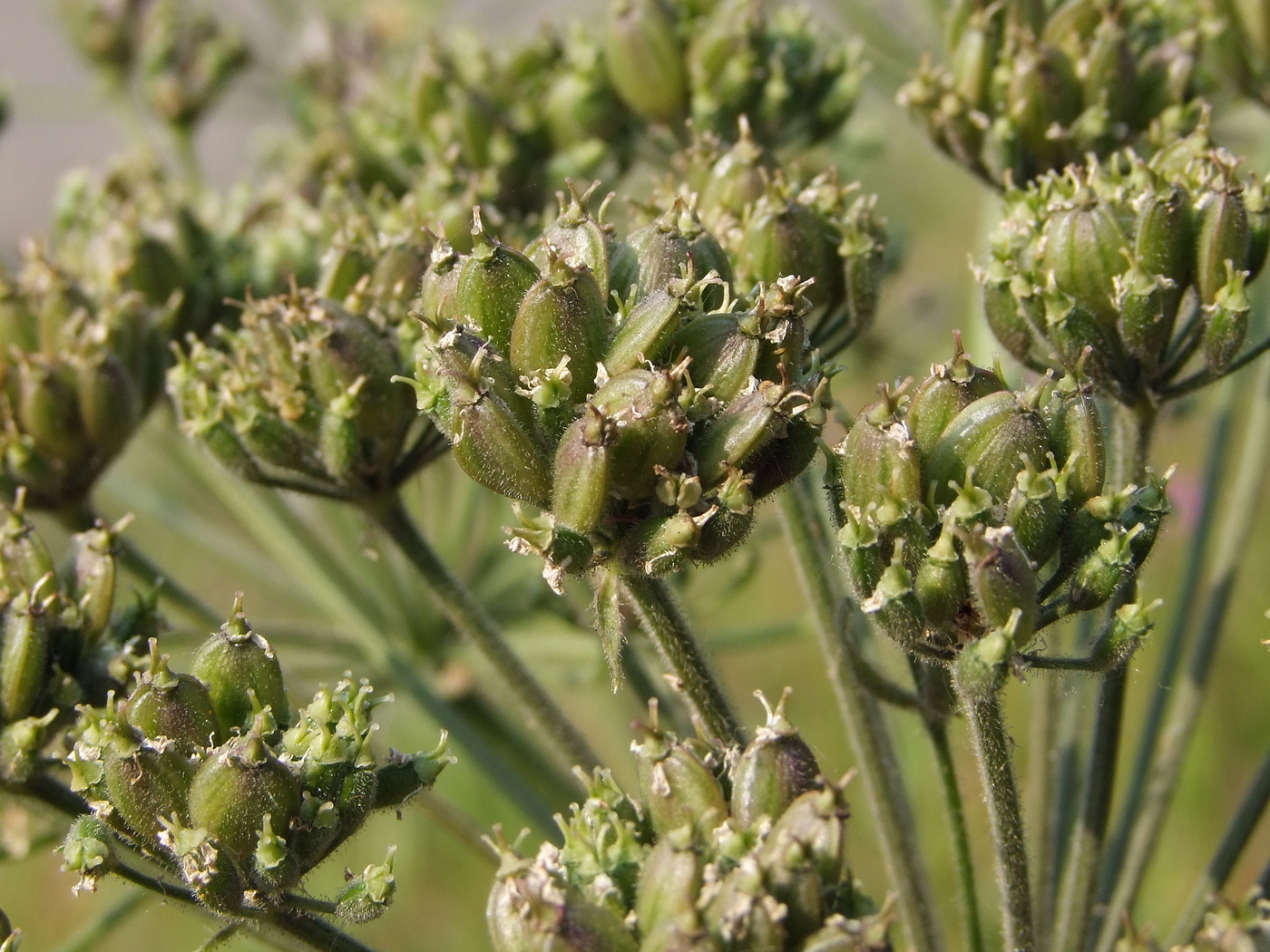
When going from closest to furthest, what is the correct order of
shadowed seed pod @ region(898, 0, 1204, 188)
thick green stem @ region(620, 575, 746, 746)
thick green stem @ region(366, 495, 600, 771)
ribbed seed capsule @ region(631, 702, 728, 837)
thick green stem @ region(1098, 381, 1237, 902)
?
ribbed seed capsule @ region(631, 702, 728, 837)
thick green stem @ region(620, 575, 746, 746)
thick green stem @ region(366, 495, 600, 771)
thick green stem @ region(1098, 381, 1237, 902)
shadowed seed pod @ region(898, 0, 1204, 188)

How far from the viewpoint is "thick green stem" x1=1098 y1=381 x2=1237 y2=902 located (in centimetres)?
478

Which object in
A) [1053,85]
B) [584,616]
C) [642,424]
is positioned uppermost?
[1053,85]

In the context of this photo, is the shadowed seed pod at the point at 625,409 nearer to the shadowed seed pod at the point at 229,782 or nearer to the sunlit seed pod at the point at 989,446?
the sunlit seed pod at the point at 989,446

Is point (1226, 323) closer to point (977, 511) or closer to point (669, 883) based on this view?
point (977, 511)

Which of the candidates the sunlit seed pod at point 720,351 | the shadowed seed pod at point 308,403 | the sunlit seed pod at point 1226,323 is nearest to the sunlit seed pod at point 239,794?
the shadowed seed pod at point 308,403

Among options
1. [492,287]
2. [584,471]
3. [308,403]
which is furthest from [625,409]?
[308,403]

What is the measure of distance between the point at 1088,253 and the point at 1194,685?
1.92m

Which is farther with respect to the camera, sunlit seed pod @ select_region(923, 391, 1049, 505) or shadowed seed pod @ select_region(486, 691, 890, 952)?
sunlit seed pod @ select_region(923, 391, 1049, 505)

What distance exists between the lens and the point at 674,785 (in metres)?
3.32

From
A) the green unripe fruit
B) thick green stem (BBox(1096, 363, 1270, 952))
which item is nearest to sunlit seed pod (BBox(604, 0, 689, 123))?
thick green stem (BBox(1096, 363, 1270, 952))

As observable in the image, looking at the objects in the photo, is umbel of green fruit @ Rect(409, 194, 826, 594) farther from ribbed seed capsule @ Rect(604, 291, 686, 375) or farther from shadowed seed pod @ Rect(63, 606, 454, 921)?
shadowed seed pod @ Rect(63, 606, 454, 921)

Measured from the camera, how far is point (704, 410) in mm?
3447

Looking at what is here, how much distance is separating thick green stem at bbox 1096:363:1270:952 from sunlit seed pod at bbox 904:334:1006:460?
1.95 metres

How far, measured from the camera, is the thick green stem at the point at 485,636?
456 cm
